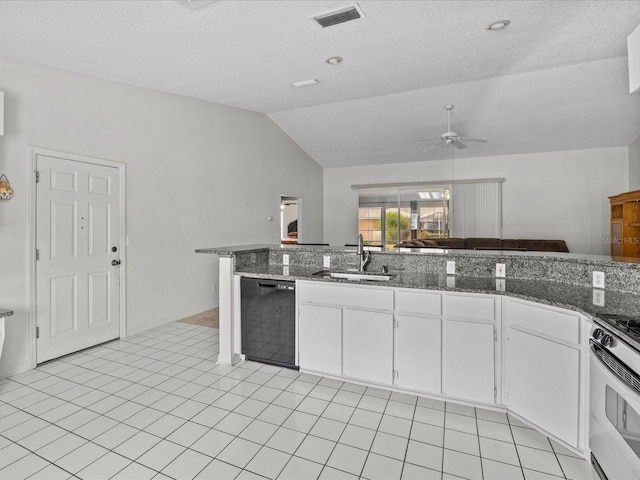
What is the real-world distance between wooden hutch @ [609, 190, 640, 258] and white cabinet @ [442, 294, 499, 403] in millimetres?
4480

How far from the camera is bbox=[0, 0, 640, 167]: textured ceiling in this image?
2.53 metres

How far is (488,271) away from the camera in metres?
2.71

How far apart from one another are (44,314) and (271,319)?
2.07 metres

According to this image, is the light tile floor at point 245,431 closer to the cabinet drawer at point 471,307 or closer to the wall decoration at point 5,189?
the cabinet drawer at point 471,307

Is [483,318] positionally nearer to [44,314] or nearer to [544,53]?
[544,53]

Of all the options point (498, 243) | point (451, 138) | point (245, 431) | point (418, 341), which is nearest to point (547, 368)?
point (418, 341)

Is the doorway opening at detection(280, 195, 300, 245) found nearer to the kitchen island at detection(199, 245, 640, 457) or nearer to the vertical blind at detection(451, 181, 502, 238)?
the vertical blind at detection(451, 181, 502, 238)

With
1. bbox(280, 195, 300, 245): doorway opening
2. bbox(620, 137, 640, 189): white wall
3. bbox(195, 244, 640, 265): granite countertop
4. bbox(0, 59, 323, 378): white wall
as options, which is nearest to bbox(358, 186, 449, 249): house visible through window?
bbox(280, 195, 300, 245): doorway opening

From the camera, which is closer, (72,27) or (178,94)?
(72,27)

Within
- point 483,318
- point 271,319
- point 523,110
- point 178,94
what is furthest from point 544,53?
point 178,94

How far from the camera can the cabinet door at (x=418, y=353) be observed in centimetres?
236

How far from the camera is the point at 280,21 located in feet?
8.69

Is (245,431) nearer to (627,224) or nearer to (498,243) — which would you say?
(627,224)

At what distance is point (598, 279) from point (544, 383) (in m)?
0.84
